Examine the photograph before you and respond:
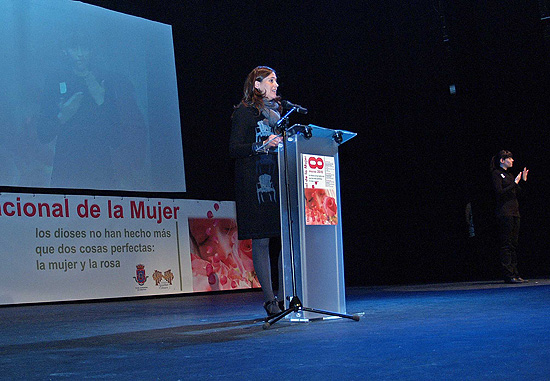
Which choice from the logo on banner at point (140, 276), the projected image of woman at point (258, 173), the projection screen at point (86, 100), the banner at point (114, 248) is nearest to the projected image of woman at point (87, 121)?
the projection screen at point (86, 100)

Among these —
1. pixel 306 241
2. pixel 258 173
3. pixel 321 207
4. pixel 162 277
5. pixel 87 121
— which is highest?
pixel 87 121

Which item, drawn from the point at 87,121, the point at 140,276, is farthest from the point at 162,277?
the point at 87,121

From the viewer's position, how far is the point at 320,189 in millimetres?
3062

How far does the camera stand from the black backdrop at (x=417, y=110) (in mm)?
7348

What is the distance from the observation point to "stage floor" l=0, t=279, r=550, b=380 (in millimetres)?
1632

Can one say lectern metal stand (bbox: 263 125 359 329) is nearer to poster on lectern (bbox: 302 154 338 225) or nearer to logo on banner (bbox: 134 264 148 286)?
poster on lectern (bbox: 302 154 338 225)

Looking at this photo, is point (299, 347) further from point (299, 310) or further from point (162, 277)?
point (162, 277)

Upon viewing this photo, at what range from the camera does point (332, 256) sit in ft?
10.2

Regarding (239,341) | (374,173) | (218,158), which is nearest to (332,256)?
(239,341)

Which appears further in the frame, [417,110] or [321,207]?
[417,110]

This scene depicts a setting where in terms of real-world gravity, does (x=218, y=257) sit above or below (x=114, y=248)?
below

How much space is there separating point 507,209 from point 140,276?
11.8 feet

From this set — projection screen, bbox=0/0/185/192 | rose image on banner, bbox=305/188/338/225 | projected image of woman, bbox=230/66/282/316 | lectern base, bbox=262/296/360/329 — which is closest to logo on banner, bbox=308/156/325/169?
rose image on banner, bbox=305/188/338/225

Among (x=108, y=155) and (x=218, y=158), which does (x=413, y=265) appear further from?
(x=108, y=155)
